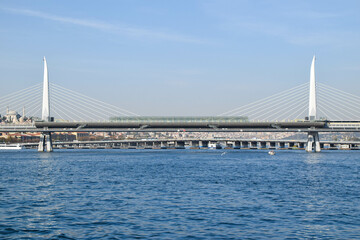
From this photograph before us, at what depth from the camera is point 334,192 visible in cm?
3412

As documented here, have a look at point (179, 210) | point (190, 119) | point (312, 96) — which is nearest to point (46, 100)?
point (190, 119)

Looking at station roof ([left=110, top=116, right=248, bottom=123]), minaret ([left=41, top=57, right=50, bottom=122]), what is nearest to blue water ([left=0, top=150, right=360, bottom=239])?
minaret ([left=41, top=57, right=50, bottom=122])

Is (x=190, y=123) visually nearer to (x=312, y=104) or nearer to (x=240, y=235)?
(x=312, y=104)

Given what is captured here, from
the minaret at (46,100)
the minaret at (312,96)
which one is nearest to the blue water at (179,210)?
the minaret at (312,96)

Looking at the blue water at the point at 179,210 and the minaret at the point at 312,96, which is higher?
the minaret at the point at 312,96

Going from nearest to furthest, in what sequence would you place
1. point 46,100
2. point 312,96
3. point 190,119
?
1. point 312,96
2. point 46,100
3. point 190,119

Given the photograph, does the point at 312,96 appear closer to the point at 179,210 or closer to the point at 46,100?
the point at 46,100

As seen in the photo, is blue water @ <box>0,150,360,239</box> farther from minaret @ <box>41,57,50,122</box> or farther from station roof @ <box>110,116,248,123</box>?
station roof @ <box>110,116,248,123</box>

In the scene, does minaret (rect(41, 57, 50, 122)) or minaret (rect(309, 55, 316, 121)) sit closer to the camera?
minaret (rect(309, 55, 316, 121))

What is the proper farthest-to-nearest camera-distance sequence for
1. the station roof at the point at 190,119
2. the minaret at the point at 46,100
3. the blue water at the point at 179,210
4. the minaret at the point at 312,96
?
the station roof at the point at 190,119 < the minaret at the point at 46,100 < the minaret at the point at 312,96 < the blue water at the point at 179,210

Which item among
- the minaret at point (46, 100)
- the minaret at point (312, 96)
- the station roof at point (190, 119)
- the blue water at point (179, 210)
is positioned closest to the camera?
the blue water at point (179, 210)

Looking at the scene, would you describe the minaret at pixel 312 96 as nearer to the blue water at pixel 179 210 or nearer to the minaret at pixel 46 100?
the minaret at pixel 46 100

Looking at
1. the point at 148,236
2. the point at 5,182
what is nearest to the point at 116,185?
the point at 5,182

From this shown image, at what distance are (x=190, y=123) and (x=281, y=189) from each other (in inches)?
3271
